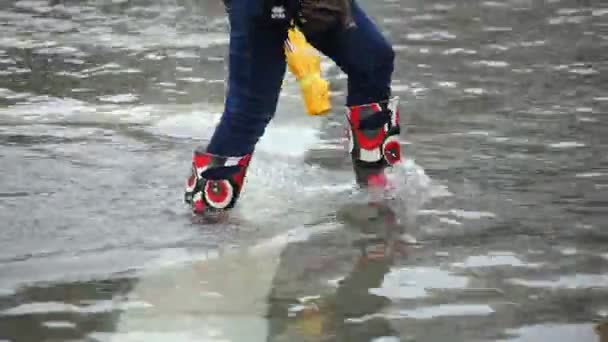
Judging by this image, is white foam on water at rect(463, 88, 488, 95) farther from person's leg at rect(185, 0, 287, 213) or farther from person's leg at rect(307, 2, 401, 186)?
Answer: person's leg at rect(185, 0, 287, 213)

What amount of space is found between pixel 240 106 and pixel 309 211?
18.6 inches

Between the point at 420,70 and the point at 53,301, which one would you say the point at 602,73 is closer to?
the point at 420,70

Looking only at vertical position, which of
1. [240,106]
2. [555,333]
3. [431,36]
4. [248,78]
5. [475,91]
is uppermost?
[248,78]

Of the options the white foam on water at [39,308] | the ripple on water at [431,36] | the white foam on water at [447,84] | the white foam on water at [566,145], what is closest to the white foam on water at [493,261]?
the white foam on water at [39,308]

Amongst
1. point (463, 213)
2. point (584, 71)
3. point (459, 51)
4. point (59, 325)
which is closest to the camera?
point (59, 325)

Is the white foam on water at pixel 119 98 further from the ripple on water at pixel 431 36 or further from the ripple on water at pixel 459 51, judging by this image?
the ripple on water at pixel 431 36

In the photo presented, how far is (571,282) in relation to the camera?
3.50m

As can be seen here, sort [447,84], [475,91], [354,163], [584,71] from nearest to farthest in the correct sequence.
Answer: [354,163] < [475,91] < [447,84] < [584,71]

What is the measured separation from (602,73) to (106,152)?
299 centimetres

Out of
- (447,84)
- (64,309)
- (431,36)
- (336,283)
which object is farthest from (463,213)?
(431,36)

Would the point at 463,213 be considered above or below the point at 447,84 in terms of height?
below

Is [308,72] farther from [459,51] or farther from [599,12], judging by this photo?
[599,12]

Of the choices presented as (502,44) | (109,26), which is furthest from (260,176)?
(109,26)

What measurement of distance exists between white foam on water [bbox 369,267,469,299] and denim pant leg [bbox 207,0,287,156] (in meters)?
0.85
